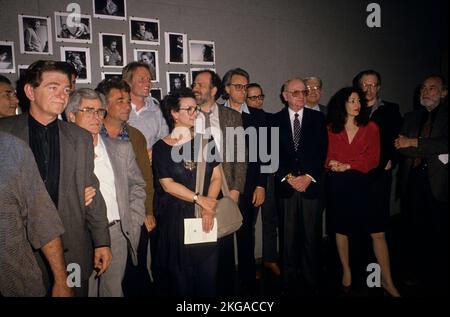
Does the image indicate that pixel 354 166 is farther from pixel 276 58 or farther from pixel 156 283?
pixel 156 283

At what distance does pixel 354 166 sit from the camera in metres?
2.88

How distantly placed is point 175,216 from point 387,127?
2.45m

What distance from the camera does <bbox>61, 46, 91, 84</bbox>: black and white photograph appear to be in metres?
2.82

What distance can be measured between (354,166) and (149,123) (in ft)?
6.28

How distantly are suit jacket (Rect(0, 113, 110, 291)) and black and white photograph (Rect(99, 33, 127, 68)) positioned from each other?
134 centimetres

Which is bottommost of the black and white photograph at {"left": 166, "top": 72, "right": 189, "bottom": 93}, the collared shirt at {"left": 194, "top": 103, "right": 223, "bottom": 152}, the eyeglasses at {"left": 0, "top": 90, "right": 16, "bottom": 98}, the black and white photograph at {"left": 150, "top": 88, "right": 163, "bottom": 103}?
the collared shirt at {"left": 194, "top": 103, "right": 223, "bottom": 152}

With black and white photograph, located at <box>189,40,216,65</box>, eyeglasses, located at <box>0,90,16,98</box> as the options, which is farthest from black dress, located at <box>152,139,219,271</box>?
black and white photograph, located at <box>189,40,216,65</box>

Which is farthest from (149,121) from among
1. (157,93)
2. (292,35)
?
(292,35)

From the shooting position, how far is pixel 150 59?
3.22 metres

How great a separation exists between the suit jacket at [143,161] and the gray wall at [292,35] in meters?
0.85

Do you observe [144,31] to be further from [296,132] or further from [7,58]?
[296,132]

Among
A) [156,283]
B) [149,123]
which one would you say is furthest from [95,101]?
[156,283]

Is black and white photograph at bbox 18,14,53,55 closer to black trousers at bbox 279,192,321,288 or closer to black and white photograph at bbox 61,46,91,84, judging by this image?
black and white photograph at bbox 61,46,91,84

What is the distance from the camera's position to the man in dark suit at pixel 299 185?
2975 millimetres
